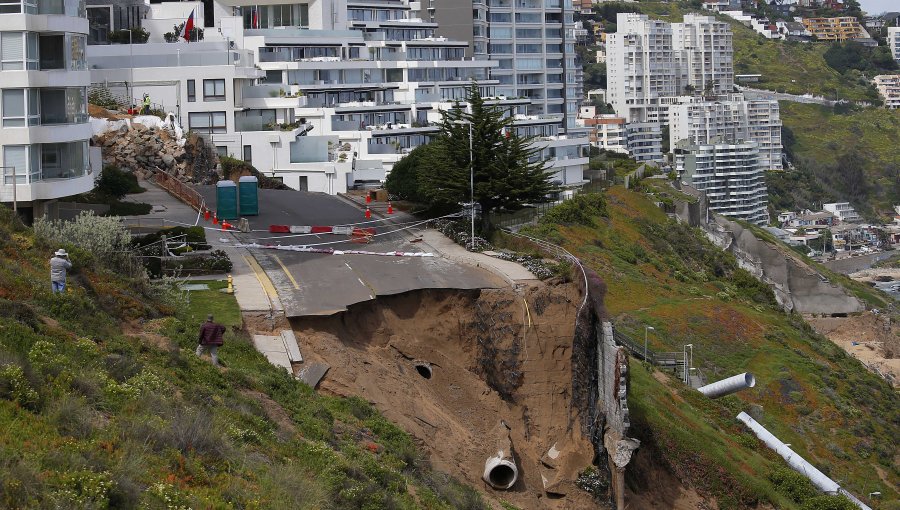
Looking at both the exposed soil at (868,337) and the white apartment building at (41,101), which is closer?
the white apartment building at (41,101)

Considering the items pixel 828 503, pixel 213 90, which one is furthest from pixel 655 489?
pixel 213 90

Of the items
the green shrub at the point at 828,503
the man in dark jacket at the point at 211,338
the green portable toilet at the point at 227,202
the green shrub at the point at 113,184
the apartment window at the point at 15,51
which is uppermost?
the apartment window at the point at 15,51

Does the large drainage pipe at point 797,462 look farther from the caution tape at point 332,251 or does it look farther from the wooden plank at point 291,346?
the wooden plank at point 291,346

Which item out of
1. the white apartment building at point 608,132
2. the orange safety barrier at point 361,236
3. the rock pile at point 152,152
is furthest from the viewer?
the white apartment building at point 608,132

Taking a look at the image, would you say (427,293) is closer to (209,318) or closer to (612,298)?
(209,318)

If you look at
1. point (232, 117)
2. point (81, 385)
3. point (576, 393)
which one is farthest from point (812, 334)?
point (81, 385)

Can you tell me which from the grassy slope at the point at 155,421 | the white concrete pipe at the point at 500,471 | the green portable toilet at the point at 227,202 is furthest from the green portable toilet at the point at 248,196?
the white concrete pipe at the point at 500,471
